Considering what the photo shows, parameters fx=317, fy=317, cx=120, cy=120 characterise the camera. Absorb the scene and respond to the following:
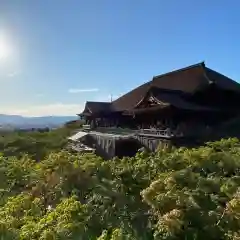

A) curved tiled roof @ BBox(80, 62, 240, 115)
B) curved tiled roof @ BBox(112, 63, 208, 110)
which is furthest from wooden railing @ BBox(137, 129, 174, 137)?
curved tiled roof @ BBox(112, 63, 208, 110)

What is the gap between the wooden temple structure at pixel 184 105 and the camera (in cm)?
2194

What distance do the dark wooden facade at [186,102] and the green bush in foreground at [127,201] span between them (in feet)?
44.2

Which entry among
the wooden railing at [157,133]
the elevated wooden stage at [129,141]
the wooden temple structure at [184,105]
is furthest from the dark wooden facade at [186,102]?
the elevated wooden stage at [129,141]

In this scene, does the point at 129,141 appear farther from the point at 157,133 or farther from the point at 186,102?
the point at 186,102

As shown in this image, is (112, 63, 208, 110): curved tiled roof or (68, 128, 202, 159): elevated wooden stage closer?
(68, 128, 202, 159): elevated wooden stage

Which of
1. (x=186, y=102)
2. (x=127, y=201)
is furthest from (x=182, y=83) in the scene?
(x=127, y=201)

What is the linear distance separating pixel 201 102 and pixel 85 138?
45.6ft

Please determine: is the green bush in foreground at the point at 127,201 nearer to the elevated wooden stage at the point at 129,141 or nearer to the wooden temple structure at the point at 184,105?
the elevated wooden stage at the point at 129,141

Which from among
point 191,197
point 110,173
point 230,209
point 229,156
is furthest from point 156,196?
point 229,156

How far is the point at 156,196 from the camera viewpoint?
6078 millimetres

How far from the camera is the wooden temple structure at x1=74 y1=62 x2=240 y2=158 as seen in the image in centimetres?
2194

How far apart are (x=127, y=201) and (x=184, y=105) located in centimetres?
1670

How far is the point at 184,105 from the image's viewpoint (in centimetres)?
2253

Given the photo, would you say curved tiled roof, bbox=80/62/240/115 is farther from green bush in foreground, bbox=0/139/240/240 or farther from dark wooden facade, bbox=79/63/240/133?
green bush in foreground, bbox=0/139/240/240
